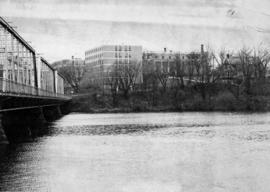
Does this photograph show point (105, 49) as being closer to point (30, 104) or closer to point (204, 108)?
point (204, 108)

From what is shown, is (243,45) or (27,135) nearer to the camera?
(27,135)

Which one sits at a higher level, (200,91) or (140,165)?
(200,91)

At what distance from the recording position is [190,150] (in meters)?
32.9

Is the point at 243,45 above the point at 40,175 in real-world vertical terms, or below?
above

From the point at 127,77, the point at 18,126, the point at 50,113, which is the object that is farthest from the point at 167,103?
the point at 18,126

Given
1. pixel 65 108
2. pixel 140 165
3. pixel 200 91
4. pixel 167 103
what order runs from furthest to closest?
pixel 200 91, pixel 167 103, pixel 65 108, pixel 140 165

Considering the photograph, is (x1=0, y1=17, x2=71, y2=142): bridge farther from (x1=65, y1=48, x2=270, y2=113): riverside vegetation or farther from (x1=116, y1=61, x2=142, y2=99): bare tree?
(x1=116, y1=61, x2=142, y2=99): bare tree

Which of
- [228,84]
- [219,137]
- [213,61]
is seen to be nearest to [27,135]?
[219,137]

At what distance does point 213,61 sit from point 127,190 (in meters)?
118

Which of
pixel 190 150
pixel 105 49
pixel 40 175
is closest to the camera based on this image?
pixel 40 175

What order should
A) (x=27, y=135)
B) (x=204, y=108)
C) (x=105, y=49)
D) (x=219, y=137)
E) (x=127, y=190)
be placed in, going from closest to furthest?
(x=127, y=190), (x=219, y=137), (x=27, y=135), (x=204, y=108), (x=105, y=49)

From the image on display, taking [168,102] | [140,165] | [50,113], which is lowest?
[140,165]

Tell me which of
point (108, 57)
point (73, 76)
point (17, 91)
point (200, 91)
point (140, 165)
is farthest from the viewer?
point (108, 57)

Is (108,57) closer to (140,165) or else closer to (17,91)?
(17,91)
